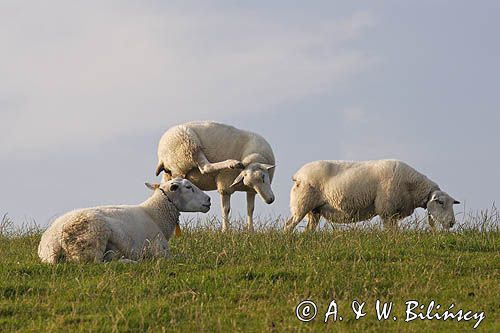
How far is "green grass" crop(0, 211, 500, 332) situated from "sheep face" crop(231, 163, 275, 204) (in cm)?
480

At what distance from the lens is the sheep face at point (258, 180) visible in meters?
16.9

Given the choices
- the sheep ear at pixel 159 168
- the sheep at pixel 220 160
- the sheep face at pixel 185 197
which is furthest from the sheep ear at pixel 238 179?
the sheep face at pixel 185 197

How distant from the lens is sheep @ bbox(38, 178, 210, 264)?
1027cm

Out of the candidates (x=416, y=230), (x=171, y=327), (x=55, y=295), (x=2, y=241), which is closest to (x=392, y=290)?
(x=171, y=327)

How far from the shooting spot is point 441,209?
640 inches

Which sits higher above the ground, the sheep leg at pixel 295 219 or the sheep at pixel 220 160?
the sheep at pixel 220 160

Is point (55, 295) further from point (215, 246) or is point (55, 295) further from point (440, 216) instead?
point (440, 216)

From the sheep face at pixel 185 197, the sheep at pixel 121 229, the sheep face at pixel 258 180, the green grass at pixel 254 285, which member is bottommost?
the green grass at pixel 254 285

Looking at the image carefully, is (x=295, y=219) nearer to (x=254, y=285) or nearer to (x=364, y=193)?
(x=364, y=193)

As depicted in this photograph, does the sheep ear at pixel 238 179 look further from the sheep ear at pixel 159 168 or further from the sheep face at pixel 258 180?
the sheep ear at pixel 159 168

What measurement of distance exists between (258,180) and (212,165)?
0.94 m

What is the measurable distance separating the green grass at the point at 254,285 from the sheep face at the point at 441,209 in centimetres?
414

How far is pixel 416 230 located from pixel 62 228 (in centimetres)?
557

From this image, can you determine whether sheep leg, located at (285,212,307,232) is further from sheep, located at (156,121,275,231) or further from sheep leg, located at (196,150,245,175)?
sheep leg, located at (196,150,245,175)
